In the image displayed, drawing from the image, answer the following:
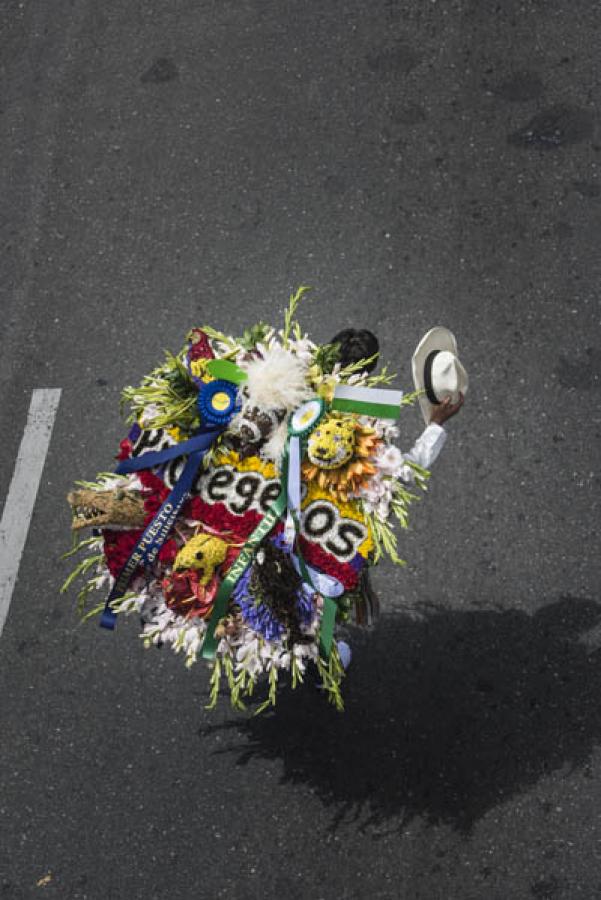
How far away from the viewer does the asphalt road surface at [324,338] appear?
12.7 feet

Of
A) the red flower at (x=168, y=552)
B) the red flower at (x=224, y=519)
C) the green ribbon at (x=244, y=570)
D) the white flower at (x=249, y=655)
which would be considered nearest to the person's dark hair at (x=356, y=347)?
the green ribbon at (x=244, y=570)

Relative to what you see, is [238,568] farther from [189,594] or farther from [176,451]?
[176,451]

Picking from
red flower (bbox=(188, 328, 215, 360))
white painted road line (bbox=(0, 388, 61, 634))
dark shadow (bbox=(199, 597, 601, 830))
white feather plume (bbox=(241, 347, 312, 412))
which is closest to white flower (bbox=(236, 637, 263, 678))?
white feather plume (bbox=(241, 347, 312, 412))

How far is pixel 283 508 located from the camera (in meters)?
2.89

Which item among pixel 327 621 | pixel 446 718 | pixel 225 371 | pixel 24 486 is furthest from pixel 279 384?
pixel 24 486

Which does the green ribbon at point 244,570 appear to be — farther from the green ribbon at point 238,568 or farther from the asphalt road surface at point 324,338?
the asphalt road surface at point 324,338

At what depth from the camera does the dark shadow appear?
383cm

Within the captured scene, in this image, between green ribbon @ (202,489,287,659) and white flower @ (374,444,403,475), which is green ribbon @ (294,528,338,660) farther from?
white flower @ (374,444,403,475)

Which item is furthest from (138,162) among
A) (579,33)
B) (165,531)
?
(165,531)

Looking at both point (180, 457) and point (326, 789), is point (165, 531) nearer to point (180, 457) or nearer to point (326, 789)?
point (180, 457)

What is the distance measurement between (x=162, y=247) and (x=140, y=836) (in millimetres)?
2876

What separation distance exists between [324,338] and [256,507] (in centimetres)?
179

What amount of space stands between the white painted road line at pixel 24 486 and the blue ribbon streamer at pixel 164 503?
157 centimetres

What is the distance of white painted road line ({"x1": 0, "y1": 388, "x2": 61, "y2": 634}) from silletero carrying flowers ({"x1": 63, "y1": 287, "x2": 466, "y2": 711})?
5.08 ft
